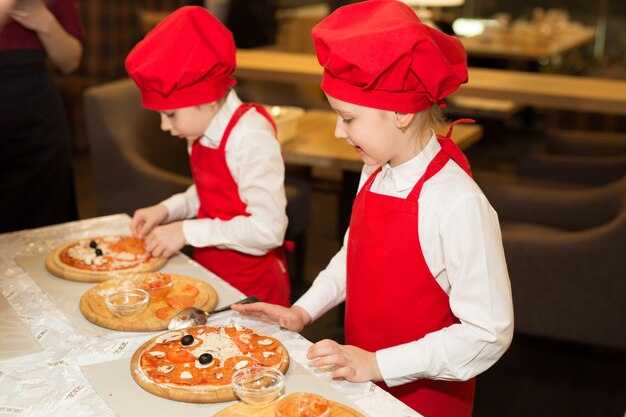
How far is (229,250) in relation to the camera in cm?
232

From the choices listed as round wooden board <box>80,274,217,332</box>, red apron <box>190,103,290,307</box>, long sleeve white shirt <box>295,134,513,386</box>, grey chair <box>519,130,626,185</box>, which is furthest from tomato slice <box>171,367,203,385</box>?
grey chair <box>519,130,626,185</box>

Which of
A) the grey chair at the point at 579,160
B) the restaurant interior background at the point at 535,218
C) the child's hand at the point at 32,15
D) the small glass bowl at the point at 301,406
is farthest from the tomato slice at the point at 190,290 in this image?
the grey chair at the point at 579,160

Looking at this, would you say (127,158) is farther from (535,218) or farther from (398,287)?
(398,287)

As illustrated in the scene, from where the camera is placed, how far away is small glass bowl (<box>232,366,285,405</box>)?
1373mm

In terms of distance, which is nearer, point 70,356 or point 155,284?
point 70,356

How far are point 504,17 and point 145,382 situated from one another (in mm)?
7592

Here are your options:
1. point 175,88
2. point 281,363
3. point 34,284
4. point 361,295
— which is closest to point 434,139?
point 361,295

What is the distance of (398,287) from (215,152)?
2.50ft

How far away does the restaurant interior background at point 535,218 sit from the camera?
2.96 m

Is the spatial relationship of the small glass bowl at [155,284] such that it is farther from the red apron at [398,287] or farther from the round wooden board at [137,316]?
the red apron at [398,287]

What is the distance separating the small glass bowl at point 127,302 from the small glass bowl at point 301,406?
1.70 ft

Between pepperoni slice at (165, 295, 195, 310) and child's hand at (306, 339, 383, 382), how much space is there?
1.24 feet

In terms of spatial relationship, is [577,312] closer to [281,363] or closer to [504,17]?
[281,363]

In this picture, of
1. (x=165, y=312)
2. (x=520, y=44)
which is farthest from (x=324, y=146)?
(x=520, y=44)
